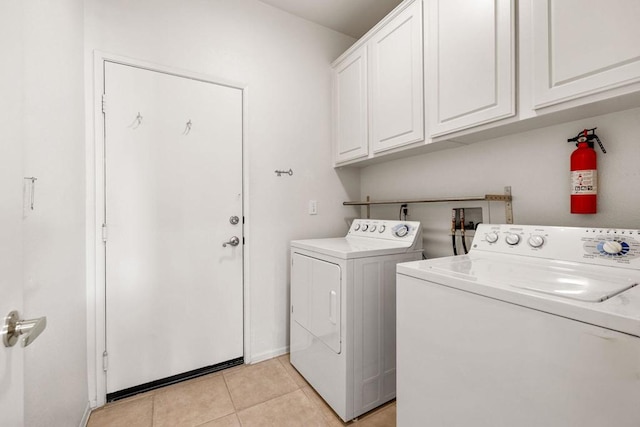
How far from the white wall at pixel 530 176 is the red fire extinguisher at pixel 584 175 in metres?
0.05

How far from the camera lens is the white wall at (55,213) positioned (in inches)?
37.5

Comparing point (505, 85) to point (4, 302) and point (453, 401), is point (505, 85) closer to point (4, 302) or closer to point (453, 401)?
point (453, 401)

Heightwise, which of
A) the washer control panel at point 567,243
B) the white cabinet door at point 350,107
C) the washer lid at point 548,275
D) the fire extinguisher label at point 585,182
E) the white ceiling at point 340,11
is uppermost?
the white ceiling at point 340,11

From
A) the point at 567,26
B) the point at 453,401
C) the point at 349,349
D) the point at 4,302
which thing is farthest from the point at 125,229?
the point at 567,26

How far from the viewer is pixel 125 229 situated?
1674 mm

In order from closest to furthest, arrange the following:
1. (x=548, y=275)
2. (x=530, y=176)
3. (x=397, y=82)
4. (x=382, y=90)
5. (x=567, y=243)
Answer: (x=548, y=275) → (x=567, y=243) → (x=530, y=176) → (x=397, y=82) → (x=382, y=90)

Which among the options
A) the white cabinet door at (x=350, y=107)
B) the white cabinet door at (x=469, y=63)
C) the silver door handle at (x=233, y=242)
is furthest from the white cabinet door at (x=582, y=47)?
the silver door handle at (x=233, y=242)

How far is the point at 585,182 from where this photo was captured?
1.21m

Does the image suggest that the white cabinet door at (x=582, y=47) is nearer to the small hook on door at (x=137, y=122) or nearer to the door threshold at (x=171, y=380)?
the small hook on door at (x=137, y=122)

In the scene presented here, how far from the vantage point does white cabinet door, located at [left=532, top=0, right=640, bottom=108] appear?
943 millimetres

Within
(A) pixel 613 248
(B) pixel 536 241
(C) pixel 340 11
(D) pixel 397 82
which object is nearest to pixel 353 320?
(B) pixel 536 241

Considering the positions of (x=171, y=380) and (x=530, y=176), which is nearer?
(x=530, y=176)

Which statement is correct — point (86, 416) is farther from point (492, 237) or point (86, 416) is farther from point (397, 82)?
point (397, 82)

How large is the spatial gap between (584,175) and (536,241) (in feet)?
1.19
